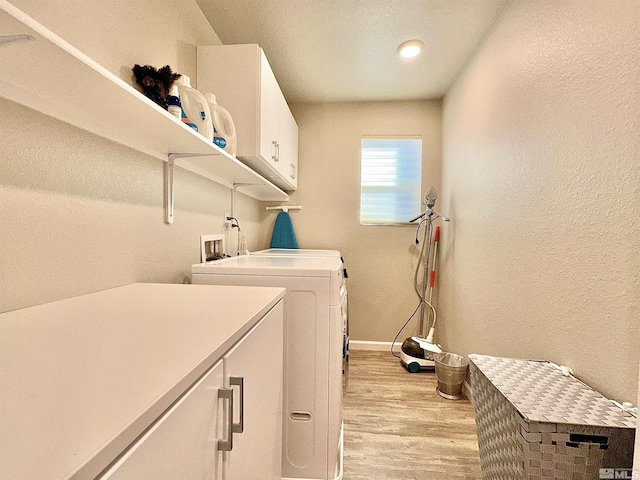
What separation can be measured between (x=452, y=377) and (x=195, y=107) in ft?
7.67

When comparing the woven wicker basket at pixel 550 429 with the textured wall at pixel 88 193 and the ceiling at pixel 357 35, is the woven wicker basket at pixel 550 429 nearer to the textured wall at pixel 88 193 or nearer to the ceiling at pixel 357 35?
the textured wall at pixel 88 193

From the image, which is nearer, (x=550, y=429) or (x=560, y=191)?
(x=550, y=429)

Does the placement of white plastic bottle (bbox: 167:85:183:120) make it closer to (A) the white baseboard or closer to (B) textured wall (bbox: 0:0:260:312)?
(B) textured wall (bbox: 0:0:260:312)

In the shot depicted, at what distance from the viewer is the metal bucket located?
2.18 meters

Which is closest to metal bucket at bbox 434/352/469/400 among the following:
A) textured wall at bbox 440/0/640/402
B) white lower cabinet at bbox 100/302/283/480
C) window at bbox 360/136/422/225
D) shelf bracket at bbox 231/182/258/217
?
textured wall at bbox 440/0/640/402

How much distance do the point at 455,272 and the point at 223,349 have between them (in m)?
2.29

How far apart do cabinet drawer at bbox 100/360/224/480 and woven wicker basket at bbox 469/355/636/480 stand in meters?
0.82

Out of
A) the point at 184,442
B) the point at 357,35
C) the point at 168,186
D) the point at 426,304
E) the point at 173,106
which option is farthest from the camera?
the point at 426,304

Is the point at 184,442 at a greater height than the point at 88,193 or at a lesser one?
lesser

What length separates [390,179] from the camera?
311 centimetres

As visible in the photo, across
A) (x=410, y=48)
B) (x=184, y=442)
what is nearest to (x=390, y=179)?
(x=410, y=48)

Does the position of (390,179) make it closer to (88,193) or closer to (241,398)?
(88,193)

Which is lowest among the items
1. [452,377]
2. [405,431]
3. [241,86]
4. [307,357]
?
[405,431]

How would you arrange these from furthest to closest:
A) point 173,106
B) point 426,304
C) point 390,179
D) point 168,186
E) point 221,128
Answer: point 390,179 < point 426,304 < point 221,128 < point 168,186 < point 173,106
